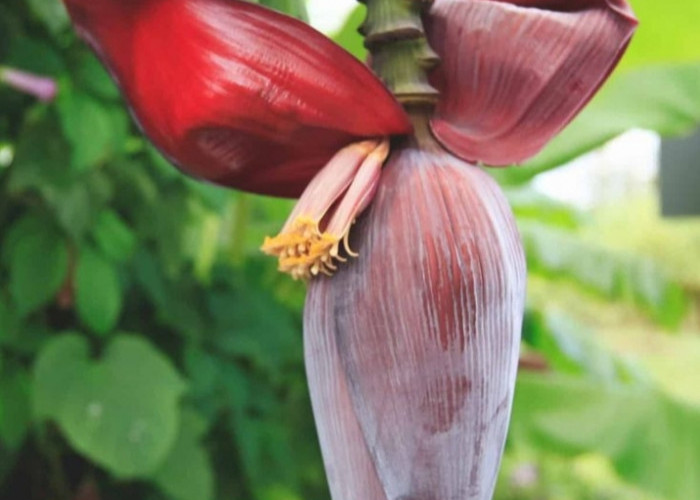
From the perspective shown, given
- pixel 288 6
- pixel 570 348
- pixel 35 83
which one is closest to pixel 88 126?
pixel 35 83

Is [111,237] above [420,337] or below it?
below

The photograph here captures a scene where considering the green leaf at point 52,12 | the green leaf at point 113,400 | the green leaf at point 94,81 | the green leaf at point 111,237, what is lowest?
the green leaf at point 113,400

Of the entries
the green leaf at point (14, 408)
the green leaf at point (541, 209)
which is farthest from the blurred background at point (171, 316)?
the green leaf at point (541, 209)

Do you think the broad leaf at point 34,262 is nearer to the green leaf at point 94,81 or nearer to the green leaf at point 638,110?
the green leaf at point 94,81

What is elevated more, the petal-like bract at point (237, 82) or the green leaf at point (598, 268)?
the petal-like bract at point (237, 82)

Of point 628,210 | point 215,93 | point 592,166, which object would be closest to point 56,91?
point 215,93

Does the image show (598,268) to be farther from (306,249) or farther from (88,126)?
(306,249)

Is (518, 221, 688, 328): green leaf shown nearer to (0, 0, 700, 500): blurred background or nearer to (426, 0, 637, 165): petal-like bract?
(0, 0, 700, 500): blurred background
